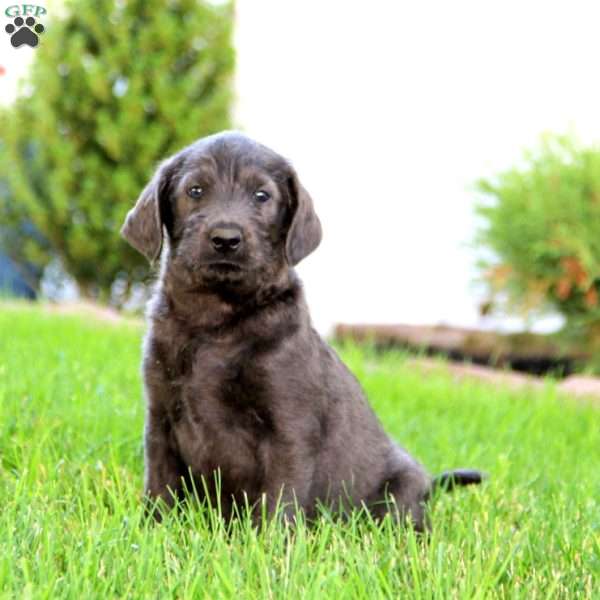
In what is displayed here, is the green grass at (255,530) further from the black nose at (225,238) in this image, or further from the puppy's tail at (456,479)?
the black nose at (225,238)

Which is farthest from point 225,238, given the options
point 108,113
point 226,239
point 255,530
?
point 108,113

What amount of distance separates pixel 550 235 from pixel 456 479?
6.03m

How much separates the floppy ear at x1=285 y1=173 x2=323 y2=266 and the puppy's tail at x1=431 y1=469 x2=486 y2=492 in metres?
1.26

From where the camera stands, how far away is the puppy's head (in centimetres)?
351

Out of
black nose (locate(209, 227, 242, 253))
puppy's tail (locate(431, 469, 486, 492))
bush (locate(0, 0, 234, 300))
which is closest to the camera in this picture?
black nose (locate(209, 227, 242, 253))

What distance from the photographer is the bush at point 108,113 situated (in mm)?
11891

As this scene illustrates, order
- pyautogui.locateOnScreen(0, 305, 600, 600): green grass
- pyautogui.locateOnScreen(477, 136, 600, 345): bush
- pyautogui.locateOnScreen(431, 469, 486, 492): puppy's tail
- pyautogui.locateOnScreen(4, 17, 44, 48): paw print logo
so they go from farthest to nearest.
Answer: pyautogui.locateOnScreen(477, 136, 600, 345): bush
pyautogui.locateOnScreen(4, 17, 44, 48): paw print logo
pyautogui.locateOnScreen(431, 469, 486, 492): puppy's tail
pyautogui.locateOnScreen(0, 305, 600, 600): green grass

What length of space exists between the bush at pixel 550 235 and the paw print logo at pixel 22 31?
5143 mm

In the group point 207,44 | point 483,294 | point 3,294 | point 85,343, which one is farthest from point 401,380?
point 207,44

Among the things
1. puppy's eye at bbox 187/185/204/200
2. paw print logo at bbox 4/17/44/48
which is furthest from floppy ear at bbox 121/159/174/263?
paw print logo at bbox 4/17/44/48

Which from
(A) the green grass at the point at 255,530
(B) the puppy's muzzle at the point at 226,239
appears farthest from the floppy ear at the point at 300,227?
(A) the green grass at the point at 255,530

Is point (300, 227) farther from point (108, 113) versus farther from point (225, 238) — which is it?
point (108, 113)

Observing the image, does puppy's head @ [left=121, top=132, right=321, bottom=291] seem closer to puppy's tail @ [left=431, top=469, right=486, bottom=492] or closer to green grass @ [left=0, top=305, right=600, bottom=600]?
green grass @ [left=0, top=305, right=600, bottom=600]

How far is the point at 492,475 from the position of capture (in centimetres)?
497
